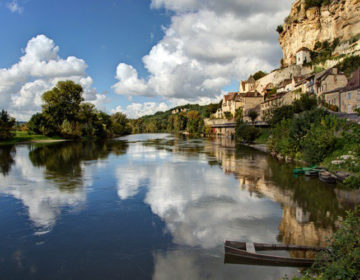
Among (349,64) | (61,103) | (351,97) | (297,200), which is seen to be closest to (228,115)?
(349,64)

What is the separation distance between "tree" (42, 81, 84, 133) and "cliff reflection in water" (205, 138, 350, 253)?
6554cm

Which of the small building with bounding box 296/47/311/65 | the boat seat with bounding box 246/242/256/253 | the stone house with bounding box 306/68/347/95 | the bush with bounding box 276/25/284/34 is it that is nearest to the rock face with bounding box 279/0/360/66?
the bush with bounding box 276/25/284/34

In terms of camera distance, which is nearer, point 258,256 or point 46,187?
point 258,256

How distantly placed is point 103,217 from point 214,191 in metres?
8.79

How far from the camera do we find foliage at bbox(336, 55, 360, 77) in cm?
5575

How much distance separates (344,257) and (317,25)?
9417 cm

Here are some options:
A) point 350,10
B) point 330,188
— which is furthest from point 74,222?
point 350,10

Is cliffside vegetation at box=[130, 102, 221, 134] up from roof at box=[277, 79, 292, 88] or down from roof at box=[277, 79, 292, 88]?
down

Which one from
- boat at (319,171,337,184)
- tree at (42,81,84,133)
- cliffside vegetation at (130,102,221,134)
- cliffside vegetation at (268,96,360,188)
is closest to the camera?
boat at (319,171,337,184)

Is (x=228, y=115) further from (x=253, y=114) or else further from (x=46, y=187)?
(x=46, y=187)

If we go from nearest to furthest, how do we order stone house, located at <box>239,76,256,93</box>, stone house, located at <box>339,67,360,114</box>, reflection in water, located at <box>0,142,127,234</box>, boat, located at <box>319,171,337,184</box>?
1. reflection in water, located at <box>0,142,127,234</box>
2. boat, located at <box>319,171,337,184</box>
3. stone house, located at <box>339,67,360,114</box>
4. stone house, located at <box>239,76,256,93</box>

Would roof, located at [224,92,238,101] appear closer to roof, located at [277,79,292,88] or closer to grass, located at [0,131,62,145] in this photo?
roof, located at [277,79,292,88]

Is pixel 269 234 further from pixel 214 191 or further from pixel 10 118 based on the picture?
pixel 10 118

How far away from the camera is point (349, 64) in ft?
190
